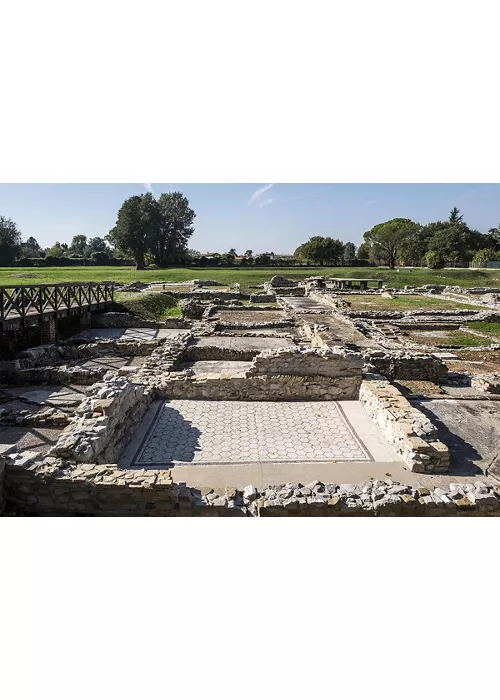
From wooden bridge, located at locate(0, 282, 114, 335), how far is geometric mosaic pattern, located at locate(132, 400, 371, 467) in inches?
271

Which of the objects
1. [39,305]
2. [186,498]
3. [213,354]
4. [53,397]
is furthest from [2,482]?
[39,305]

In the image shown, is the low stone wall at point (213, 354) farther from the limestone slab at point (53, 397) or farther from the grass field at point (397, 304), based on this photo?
the grass field at point (397, 304)

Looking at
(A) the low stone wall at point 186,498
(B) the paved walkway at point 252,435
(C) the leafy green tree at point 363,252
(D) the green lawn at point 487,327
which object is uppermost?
(C) the leafy green tree at point 363,252

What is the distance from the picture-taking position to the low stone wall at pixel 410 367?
33.7 ft

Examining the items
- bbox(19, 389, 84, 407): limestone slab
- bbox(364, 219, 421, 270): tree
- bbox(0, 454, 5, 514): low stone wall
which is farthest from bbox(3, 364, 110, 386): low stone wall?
bbox(364, 219, 421, 270): tree

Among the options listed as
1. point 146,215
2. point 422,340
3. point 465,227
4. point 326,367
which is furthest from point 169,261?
point 326,367

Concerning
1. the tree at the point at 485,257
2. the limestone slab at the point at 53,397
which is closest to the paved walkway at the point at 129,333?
the limestone slab at the point at 53,397

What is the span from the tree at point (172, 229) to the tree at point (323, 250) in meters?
20.0

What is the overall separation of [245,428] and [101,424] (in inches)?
101

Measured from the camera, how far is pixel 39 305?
45.4ft

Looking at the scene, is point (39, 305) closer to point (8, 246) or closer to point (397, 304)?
point (397, 304)

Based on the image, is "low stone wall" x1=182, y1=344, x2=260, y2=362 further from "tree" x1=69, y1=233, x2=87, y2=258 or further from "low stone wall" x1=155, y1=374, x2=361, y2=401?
"tree" x1=69, y1=233, x2=87, y2=258

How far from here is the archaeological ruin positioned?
15.5ft

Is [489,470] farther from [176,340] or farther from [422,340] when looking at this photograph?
[422,340]
